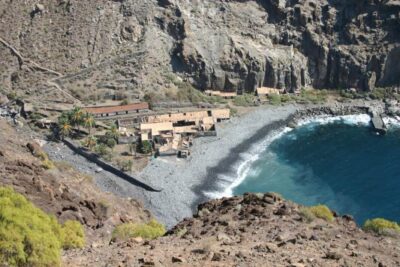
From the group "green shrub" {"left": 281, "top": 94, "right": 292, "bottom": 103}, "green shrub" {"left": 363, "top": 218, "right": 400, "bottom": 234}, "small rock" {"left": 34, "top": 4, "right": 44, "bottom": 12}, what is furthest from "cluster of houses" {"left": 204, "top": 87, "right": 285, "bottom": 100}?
"green shrub" {"left": 363, "top": 218, "right": 400, "bottom": 234}

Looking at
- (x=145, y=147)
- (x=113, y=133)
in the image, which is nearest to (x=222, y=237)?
(x=145, y=147)

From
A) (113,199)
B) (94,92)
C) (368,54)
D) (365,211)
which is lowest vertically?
(365,211)

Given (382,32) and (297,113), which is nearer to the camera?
(297,113)

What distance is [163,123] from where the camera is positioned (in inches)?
4026

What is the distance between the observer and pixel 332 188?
295 ft

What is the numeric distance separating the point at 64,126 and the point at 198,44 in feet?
118

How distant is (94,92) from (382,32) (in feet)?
204

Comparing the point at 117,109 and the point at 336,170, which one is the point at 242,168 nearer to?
the point at 336,170

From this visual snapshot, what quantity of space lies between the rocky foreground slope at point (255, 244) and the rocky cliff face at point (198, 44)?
71316 millimetres

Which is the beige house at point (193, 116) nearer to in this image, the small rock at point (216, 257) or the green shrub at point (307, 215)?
the green shrub at point (307, 215)

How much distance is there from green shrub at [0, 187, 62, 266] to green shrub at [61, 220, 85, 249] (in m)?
7.59

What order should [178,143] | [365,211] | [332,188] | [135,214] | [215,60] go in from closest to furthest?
1. [135,214]
2. [365,211]
3. [332,188]
4. [178,143]
5. [215,60]

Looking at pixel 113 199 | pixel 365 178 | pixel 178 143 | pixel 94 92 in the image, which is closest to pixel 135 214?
pixel 113 199

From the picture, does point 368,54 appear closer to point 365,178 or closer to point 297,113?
point 297,113
